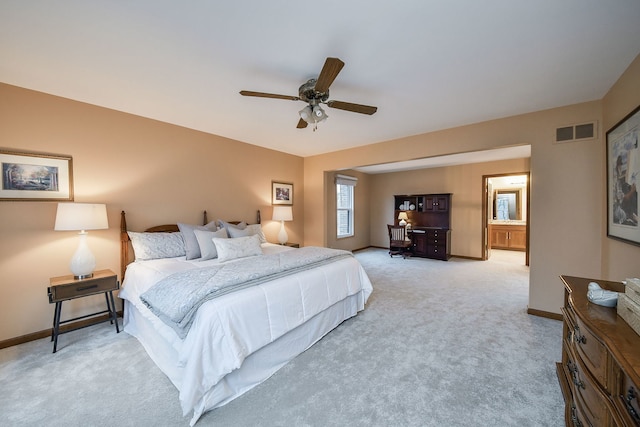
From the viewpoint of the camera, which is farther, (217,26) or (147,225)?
(147,225)

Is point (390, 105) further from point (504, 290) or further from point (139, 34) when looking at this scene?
point (504, 290)

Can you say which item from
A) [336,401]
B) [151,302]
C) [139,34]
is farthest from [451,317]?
[139,34]

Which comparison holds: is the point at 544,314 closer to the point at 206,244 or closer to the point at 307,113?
the point at 307,113

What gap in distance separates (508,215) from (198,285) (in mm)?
9476

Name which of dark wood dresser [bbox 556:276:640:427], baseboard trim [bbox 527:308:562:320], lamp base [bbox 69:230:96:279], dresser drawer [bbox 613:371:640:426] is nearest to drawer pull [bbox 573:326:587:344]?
dark wood dresser [bbox 556:276:640:427]

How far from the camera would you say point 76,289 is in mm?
2445

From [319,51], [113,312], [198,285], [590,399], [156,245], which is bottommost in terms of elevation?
[113,312]

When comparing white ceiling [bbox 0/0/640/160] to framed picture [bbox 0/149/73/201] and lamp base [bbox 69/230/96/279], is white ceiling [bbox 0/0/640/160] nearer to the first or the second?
framed picture [bbox 0/149/73/201]

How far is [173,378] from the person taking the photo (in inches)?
74.9

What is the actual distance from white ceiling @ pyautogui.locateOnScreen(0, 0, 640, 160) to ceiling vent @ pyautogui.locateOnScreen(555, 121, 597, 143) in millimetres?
289

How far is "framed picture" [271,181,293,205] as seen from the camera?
4.98 m

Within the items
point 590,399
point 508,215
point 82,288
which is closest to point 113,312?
point 82,288

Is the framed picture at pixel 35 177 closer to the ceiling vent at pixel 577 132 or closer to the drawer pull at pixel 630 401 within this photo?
the drawer pull at pixel 630 401

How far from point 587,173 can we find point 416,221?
4492 mm
